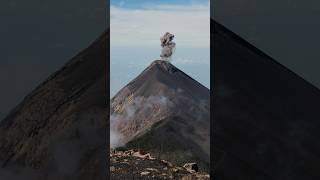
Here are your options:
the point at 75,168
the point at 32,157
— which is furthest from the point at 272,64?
the point at 32,157

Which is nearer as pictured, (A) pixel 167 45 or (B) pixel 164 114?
(A) pixel 167 45

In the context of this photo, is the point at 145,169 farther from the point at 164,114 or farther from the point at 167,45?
the point at 167,45

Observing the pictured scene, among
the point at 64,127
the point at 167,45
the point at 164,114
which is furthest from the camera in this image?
the point at 164,114

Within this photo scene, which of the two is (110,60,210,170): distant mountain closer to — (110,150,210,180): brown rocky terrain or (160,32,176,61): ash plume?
(160,32,176,61): ash plume

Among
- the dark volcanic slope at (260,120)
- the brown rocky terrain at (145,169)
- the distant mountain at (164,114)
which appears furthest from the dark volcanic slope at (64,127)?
the distant mountain at (164,114)

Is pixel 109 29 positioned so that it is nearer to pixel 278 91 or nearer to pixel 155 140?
pixel 278 91

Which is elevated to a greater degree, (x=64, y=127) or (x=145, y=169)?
(x=64, y=127)

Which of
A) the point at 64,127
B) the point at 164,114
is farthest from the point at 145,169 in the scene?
the point at 164,114
